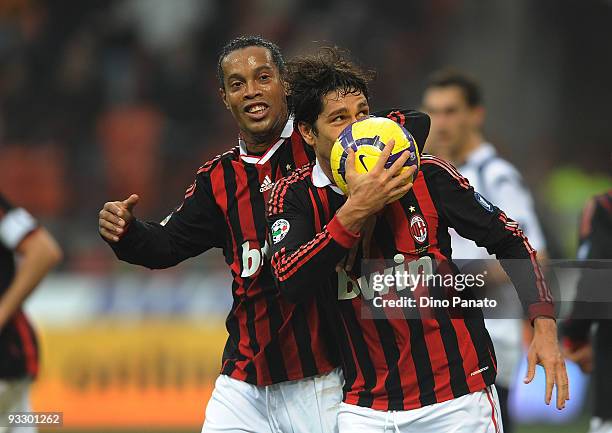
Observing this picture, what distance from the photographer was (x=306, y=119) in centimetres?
417

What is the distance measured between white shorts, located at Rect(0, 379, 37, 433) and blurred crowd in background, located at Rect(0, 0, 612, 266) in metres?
5.68

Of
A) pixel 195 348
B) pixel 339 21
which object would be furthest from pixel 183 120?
pixel 195 348

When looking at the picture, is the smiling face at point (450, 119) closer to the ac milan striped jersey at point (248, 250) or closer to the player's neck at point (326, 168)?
the ac milan striped jersey at point (248, 250)

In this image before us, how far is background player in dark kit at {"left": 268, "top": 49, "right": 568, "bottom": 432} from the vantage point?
12.9 feet

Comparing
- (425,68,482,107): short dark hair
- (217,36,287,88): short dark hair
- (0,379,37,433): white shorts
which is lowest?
(0,379,37,433): white shorts

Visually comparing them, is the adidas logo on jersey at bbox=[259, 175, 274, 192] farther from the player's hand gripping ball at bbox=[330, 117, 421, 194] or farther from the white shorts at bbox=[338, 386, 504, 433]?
the white shorts at bbox=[338, 386, 504, 433]

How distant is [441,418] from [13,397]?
8.20ft

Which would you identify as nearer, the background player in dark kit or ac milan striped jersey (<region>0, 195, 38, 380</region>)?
the background player in dark kit

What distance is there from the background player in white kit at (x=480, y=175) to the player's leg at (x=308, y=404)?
149 centimetres

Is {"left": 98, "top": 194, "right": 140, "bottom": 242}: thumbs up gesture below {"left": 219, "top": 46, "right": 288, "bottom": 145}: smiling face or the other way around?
below

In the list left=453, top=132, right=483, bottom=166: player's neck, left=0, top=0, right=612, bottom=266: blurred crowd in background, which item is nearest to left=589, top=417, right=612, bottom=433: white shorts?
left=453, top=132, right=483, bottom=166: player's neck

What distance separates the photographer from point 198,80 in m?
12.2

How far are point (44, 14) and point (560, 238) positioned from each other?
20.4 feet

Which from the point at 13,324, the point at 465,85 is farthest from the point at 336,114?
the point at 465,85
